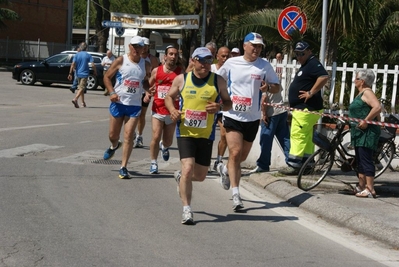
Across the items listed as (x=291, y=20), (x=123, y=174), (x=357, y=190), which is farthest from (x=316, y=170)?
(x=291, y=20)

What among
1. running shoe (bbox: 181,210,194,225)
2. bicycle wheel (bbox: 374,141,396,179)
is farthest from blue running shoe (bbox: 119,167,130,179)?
bicycle wheel (bbox: 374,141,396,179)

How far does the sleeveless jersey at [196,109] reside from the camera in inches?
349

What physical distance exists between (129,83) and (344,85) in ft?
12.7

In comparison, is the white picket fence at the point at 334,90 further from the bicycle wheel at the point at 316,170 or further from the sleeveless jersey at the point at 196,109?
the sleeveless jersey at the point at 196,109

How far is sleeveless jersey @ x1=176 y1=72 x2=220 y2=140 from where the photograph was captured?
29.1ft

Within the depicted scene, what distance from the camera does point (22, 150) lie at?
1395cm

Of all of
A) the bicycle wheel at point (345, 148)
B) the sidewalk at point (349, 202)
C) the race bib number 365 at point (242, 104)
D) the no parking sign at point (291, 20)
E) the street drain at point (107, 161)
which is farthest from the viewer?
the no parking sign at point (291, 20)

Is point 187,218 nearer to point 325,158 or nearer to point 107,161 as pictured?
point 325,158

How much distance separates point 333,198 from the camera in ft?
34.4

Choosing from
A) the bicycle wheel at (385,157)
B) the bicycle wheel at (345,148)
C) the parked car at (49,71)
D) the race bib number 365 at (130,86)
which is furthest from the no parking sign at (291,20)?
the parked car at (49,71)

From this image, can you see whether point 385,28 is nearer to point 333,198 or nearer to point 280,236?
point 333,198

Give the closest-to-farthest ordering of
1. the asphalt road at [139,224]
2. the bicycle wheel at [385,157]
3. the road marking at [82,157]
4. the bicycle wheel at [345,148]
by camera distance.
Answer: the asphalt road at [139,224] → the bicycle wheel at [345,148] → the bicycle wheel at [385,157] → the road marking at [82,157]

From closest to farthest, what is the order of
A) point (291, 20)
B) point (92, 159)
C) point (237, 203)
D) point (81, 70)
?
point (237, 203), point (92, 159), point (291, 20), point (81, 70)

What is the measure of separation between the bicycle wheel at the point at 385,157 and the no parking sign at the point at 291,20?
198 inches
